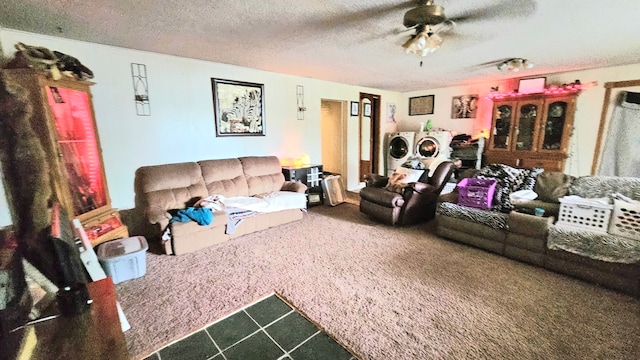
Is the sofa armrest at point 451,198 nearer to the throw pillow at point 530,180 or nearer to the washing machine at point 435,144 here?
the throw pillow at point 530,180

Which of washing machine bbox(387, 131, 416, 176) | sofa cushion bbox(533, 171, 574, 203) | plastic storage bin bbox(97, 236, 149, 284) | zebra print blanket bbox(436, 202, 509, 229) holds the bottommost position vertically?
plastic storage bin bbox(97, 236, 149, 284)

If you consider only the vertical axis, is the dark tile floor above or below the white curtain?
below

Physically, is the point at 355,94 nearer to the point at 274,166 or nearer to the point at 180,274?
the point at 274,166

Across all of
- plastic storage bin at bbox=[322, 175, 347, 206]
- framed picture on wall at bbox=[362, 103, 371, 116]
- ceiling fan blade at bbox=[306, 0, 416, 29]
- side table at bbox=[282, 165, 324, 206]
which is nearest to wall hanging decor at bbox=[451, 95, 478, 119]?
framed picture on wall at bbox=[362, 103, 371, 116]

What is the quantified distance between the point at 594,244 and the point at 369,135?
4.38 meters

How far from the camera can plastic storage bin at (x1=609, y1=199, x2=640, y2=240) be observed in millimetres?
2111

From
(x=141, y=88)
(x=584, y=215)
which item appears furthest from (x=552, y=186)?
(x=141, y=88)

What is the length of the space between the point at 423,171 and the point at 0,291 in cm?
393

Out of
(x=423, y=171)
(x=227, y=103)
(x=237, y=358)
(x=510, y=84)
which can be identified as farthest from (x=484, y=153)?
(x=237, y=358)

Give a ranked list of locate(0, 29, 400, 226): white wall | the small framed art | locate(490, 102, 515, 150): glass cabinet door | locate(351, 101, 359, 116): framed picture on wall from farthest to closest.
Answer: locate(351, 101, 359, 116): framed picture on wall
locate(490, 102, 515, 150): glass cabinet door
the small framed art
locate(0, 29, 400, 226): white wall

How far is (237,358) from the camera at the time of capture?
1.54 meters

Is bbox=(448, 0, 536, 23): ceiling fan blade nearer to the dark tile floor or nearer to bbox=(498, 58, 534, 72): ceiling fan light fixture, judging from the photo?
bbox=(498, 58, 534, 72): ceiling fan light fixture

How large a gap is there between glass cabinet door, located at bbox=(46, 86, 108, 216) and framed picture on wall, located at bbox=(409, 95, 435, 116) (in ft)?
19.2

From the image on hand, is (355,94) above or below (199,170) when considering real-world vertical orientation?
above
